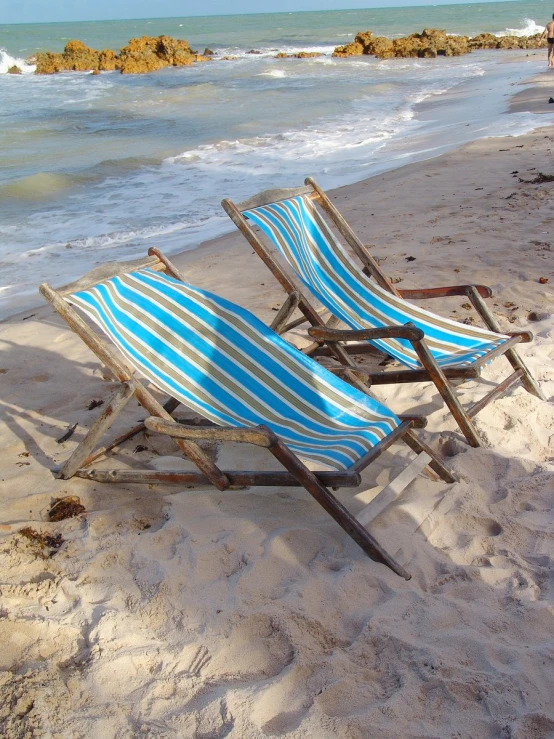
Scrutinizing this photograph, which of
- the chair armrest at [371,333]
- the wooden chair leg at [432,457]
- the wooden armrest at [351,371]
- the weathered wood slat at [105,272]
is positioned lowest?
the wooden chair leg at [432,457]

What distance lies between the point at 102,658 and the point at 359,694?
2.21ft

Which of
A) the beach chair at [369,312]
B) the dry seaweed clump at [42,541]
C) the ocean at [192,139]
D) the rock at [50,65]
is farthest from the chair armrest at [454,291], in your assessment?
the rock at [50,65]

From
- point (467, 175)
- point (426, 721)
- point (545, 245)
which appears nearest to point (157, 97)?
point (467, 175)

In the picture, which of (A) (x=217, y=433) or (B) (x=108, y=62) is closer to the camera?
(A) (x=217, y=433)

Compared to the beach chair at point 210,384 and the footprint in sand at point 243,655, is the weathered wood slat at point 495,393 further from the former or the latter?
the footprint in sand at point 243,655

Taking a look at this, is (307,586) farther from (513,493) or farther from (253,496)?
(513,493)

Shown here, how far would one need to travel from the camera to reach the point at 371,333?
271cm

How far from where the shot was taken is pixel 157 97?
20281 mm

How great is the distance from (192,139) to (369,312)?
10833 mm

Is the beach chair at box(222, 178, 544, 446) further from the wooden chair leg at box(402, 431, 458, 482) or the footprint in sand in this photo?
the footprint in sand

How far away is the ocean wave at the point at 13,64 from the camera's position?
33.0 meters

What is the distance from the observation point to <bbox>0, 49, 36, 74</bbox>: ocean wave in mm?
32969

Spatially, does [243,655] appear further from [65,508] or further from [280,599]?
[65,508]

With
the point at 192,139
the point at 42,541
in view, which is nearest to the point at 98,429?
the point at 42,541
